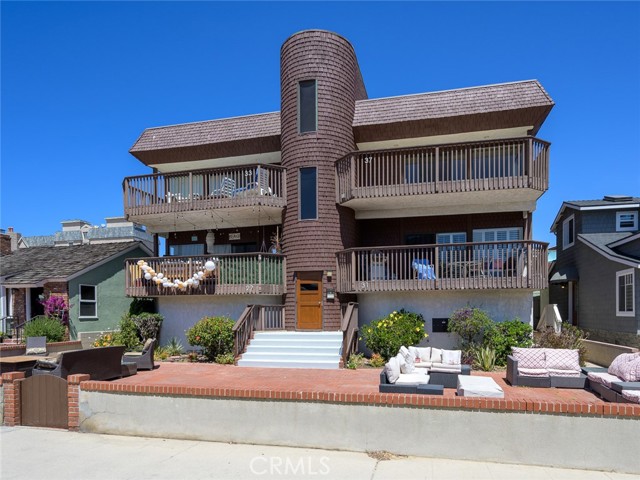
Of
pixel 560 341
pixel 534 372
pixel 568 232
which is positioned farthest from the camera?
pixel 568 232

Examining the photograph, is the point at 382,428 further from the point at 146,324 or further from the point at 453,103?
the point at 453,103

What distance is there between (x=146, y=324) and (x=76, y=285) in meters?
5.06

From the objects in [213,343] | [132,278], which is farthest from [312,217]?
[132,278]

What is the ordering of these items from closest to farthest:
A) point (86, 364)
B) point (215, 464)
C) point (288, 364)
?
point (215, 464)
point (86, 364)
point (288, 364)

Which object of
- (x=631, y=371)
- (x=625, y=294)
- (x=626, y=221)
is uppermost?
(x=626, y=221)

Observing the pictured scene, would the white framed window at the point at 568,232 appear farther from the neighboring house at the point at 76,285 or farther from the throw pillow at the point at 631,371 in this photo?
the neighboring house at the point at 76,285

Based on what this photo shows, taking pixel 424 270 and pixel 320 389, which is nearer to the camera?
pixel 320 389

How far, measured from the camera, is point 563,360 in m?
9.10

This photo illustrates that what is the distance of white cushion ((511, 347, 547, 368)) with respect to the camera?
30.5 feet

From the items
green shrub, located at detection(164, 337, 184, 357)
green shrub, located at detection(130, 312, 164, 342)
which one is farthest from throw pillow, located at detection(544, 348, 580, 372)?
green shrub, located at detection(130, 312, 164, 342)

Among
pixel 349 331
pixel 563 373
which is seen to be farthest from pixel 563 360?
pixel 349 331

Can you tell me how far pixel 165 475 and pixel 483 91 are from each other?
14.0m

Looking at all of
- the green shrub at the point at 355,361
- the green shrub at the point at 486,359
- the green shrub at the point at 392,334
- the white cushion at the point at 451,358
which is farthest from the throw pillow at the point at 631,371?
the green shrub at the point at 355,361

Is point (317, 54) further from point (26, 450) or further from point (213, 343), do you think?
point (26, 450)
